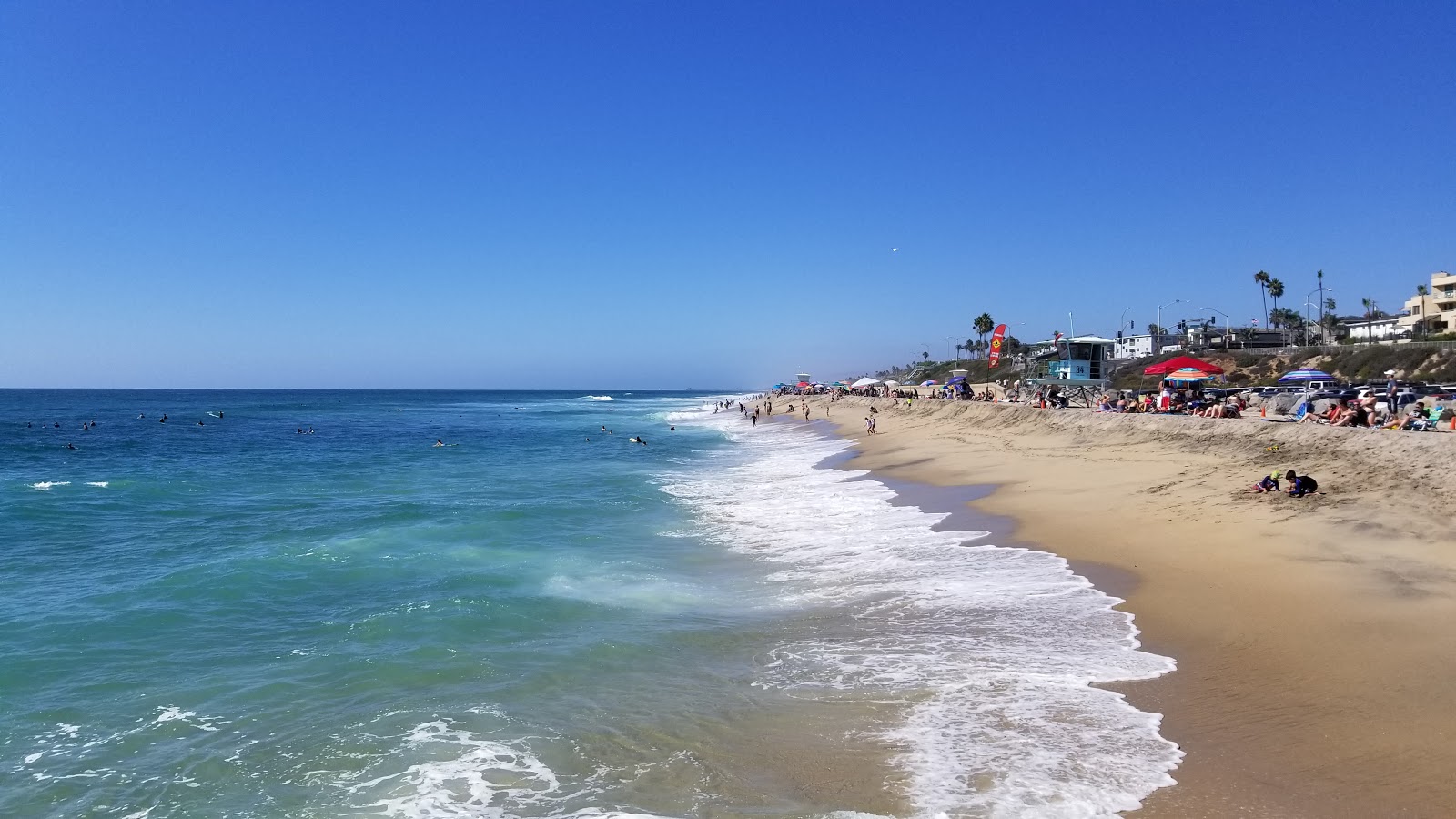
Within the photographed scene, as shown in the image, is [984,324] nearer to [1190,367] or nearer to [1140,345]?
[1140,345]

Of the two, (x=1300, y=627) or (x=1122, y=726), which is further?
(x=1300, y=627)

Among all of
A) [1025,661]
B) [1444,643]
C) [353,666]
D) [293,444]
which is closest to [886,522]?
[1025,661]

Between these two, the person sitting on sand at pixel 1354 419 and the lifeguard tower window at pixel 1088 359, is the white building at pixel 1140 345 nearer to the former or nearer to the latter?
the lifeguard tower window at pixel 1088 359

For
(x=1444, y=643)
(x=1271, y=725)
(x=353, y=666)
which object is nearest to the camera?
(x=1271, y=725)

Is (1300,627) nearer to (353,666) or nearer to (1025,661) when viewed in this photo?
(1025,661)

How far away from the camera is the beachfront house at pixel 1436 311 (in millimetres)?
77625

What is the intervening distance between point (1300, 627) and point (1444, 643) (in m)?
1.13

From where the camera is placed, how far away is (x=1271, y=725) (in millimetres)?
6242

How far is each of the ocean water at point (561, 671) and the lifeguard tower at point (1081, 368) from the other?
28711 millimetres

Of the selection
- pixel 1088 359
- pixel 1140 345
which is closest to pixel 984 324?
pixel 1140 345

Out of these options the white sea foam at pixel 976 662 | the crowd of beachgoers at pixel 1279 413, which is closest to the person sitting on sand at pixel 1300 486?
the white sea foam at pixel 976 662

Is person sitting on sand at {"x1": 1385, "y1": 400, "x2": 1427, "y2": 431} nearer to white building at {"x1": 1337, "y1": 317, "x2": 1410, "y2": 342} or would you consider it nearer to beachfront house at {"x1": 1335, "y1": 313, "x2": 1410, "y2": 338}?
beachfront house at {"x1": 1335, "y1": 313, "x2": 1410, "y2": 338}

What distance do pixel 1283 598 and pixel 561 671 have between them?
330 inches

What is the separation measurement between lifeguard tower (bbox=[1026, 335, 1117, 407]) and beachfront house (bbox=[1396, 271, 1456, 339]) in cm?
5518
